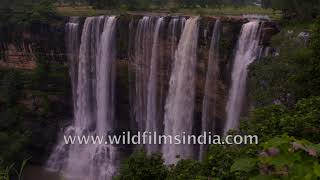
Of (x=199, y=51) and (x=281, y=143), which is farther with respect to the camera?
(x=199, y=51)

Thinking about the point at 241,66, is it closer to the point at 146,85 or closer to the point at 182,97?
the point at 182,97

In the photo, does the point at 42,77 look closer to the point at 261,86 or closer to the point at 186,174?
the point at 261,86

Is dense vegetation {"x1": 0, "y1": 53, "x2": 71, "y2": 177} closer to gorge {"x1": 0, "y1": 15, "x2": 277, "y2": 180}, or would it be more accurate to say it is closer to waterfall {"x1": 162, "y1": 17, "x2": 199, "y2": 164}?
gorge {"x1": 0, "y1": 15, "x2": 277, "y2": 180}

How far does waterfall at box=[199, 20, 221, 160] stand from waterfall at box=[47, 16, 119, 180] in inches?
179

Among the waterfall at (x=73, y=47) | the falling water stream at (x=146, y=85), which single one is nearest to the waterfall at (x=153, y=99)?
the falling water stream at (x=146, y=85)

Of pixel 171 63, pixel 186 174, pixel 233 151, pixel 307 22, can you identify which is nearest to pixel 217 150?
pixel 233 151

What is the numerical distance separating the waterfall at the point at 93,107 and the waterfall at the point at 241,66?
19.8ft

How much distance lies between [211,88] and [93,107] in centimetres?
675

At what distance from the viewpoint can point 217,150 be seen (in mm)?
6145

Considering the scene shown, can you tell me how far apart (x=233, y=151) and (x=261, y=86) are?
5.13 m

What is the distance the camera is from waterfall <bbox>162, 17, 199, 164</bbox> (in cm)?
1672

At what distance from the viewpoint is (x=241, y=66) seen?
14945 mm

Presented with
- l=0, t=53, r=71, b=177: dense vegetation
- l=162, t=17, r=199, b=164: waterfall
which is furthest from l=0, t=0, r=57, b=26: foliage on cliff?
l=162, t=17, r=199, b=164: waterfall

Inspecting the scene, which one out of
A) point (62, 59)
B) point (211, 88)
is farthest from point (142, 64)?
point (62, 59)
